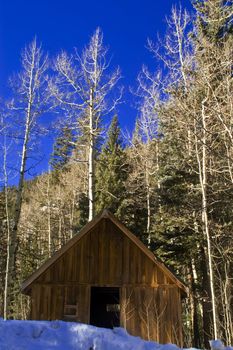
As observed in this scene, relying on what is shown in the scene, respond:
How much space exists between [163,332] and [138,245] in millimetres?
2897

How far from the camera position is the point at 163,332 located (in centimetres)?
1216

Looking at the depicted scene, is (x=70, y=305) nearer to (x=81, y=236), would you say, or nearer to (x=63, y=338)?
(x=81, y=236)

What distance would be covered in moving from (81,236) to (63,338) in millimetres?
9375

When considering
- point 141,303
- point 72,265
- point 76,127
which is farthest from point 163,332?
point 76,127

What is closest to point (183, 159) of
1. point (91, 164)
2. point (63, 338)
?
point (91, 164)

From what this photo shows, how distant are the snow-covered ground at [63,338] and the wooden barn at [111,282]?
903 cm

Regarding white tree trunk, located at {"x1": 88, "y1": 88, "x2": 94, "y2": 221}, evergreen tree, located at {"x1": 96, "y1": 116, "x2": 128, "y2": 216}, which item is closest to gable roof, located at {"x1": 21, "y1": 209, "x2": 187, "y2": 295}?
white tree trunk, located at {"x1": 88, "y1": 88, "x2": 94, "y2": 221}

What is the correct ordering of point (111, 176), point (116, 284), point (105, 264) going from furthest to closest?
1. point (111, 176)
2. point (105, 264)
3. point (116, 284)

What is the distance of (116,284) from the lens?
12664mm

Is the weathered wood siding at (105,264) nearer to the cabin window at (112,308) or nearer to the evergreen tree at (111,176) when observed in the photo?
the cabin window at (112,308)

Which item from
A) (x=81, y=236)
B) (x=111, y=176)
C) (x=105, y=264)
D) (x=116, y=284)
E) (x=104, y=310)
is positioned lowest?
(x=104, y=310)

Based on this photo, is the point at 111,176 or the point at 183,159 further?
the point at 111,176

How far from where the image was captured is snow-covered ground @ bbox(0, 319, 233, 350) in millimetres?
3483

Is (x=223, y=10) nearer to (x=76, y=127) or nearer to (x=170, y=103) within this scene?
(x=170, y=103)
